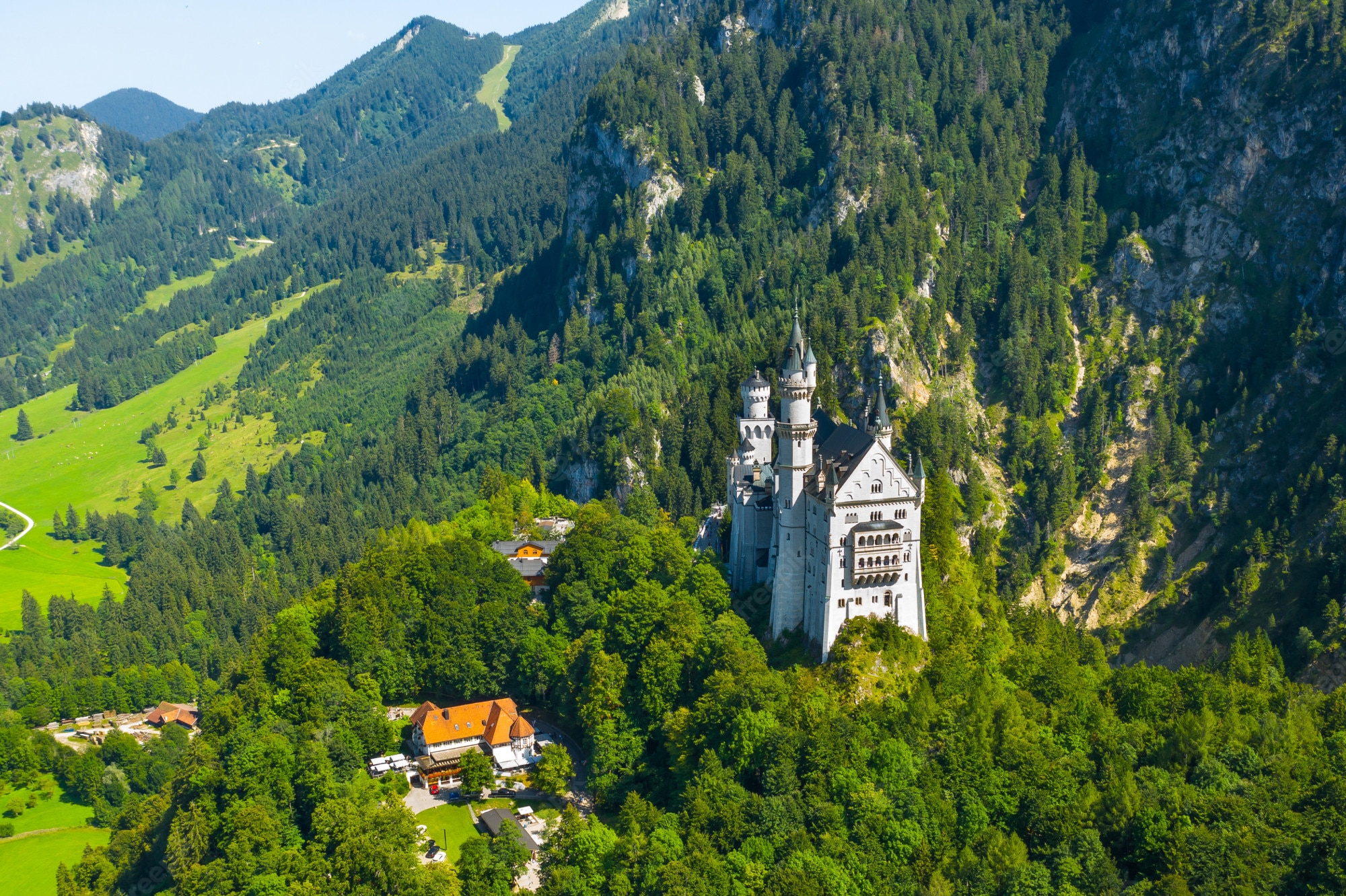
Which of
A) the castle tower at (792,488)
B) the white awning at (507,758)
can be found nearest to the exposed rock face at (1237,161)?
the castle tower at (792,488)

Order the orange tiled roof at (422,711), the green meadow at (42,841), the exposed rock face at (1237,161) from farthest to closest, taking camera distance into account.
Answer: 1. the exposed rock face at (1237,161)
2. the green meadow at (42,841)
3. the orange tiled roof at (422,711)

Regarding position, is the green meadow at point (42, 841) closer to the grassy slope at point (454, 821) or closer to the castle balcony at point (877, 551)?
the grassy slope at point (454, 821)

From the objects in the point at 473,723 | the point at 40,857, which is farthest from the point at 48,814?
the point at 473,723

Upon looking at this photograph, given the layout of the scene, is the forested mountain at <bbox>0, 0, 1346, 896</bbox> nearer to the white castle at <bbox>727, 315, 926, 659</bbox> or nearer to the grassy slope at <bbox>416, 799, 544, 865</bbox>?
the white castle at <bbox>727, 315, 926, 659</bbox>

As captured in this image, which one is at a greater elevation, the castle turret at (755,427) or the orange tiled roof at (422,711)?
the castle turret at (755,427)

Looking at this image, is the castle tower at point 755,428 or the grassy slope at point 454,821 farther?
the castle tower at point 755,428

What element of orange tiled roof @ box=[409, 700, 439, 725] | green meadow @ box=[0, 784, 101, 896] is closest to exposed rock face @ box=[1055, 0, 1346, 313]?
orange tiled roof @ box=[409, 700, 439, 725]

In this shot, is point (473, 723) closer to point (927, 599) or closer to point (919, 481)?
point (927, 599)

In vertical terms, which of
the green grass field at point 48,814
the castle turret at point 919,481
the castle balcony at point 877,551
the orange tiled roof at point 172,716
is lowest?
the green grass field at point 48,814
